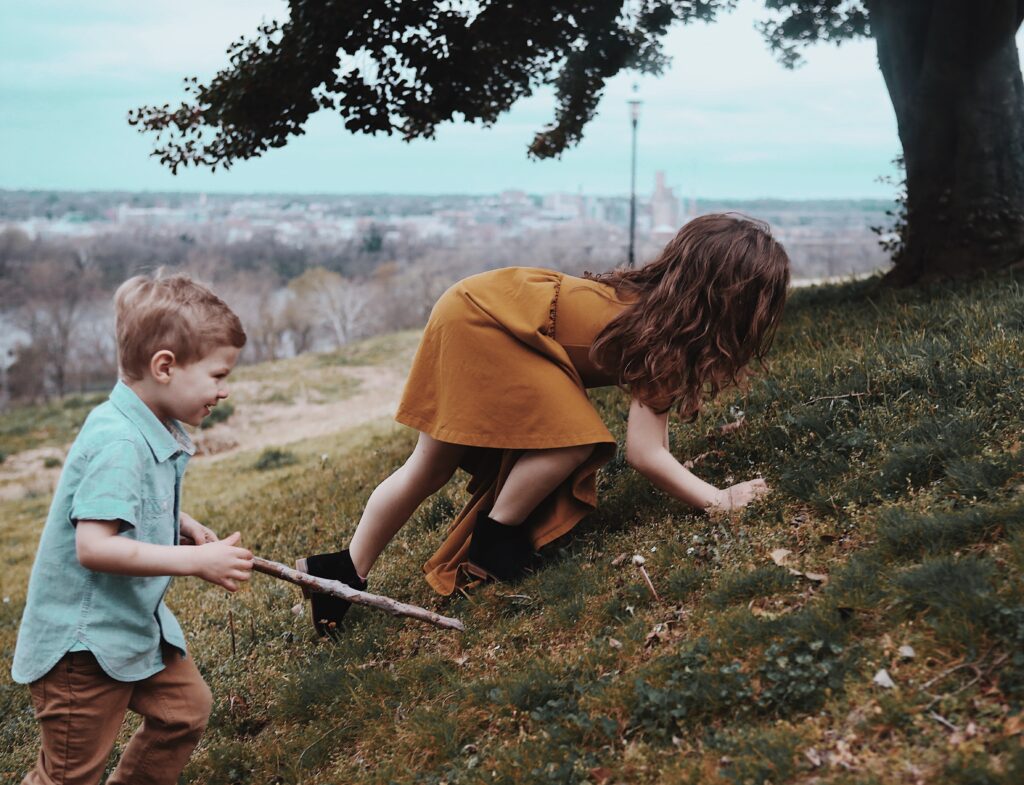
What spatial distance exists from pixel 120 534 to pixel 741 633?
1908 millimetres

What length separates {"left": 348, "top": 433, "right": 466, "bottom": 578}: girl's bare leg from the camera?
400cm

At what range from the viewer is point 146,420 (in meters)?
2.75

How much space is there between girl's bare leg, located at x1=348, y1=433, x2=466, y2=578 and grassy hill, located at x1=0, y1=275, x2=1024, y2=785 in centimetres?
35

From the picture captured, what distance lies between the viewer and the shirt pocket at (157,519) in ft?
9.05

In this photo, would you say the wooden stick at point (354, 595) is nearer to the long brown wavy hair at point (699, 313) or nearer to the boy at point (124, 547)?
the boy at point (124, 547)

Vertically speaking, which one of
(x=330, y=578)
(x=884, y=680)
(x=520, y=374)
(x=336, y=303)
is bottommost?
(x=336, y=303)

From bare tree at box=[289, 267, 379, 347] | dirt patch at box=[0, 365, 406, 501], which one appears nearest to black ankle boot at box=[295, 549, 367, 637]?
dirt patch at box=[0, 365, 406, 501]

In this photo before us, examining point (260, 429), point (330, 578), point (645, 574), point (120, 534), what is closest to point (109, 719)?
point (120, 534)

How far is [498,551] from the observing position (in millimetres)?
4051

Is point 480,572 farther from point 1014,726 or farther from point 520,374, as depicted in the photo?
point 1014,726

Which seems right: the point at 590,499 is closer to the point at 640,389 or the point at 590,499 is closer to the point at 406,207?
the point at 640,389

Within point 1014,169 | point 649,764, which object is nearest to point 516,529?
point 649,764

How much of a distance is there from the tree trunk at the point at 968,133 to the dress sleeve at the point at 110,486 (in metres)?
6.92

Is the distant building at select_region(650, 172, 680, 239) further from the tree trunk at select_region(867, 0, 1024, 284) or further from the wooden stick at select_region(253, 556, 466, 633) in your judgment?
the wooden stick at select_region(253, 556, 466, 633)
